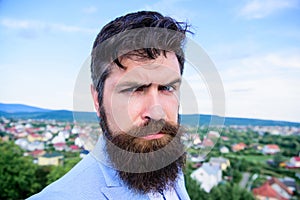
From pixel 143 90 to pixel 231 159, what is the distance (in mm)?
4970

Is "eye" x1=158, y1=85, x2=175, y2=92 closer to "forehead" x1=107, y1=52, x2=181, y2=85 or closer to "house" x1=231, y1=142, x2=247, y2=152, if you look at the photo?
"forehead" x1=107, y1=52, x2=181, y2=85

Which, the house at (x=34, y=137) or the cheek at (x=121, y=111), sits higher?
the cheek at (x=121, y=111)

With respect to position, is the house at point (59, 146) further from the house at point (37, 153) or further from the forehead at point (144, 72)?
the forehead at point (144, 72)

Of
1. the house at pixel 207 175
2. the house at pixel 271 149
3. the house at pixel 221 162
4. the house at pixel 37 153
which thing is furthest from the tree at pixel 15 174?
the house at pixel 271 149

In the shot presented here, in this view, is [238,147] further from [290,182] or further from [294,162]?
[290,182]

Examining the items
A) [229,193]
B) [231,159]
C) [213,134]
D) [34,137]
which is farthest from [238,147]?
[213,134]

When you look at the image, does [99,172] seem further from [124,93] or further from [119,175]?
[124,93]

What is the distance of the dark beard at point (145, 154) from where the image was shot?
0.60 meters

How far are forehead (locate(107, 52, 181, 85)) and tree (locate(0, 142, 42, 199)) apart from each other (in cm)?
525

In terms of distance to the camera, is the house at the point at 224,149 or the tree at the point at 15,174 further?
the tree at the point at 15,174

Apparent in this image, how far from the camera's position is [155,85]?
577mm

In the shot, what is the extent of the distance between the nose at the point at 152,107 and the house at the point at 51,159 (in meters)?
4.35

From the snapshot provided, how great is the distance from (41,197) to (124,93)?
8.4 inches

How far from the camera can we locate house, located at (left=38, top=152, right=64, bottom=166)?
16.0ft
